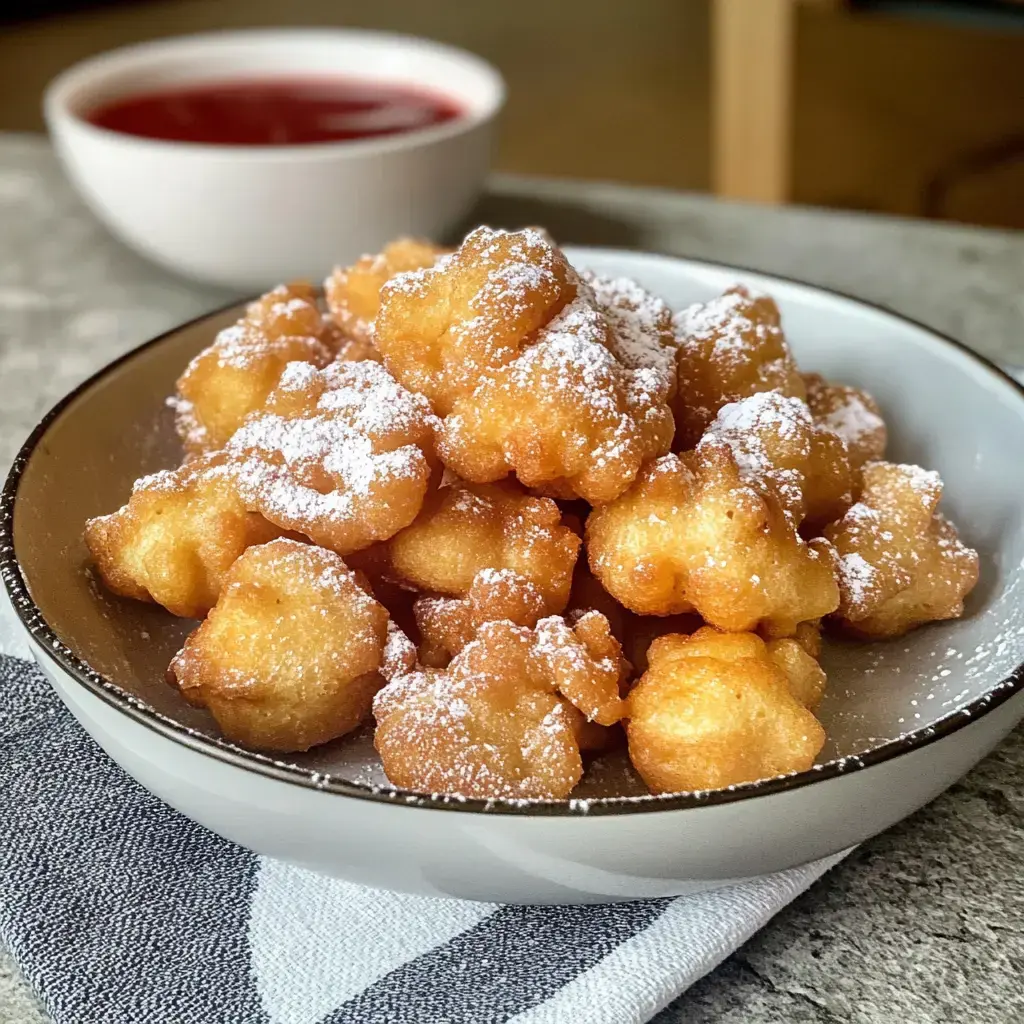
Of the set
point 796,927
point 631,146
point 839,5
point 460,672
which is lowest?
point 631,146

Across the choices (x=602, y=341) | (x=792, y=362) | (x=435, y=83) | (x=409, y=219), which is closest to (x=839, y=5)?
(x=435, y=83)

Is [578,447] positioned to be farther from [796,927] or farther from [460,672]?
[796,927]

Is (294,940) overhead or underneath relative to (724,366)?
underneath

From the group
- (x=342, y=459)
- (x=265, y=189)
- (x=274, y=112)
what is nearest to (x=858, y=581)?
(x=342, y=459)

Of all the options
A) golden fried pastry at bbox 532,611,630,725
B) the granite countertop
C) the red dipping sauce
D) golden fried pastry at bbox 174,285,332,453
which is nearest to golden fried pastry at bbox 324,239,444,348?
golden fried pastry at bbox 174,285,332,453

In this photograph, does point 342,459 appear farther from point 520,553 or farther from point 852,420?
point 852,420

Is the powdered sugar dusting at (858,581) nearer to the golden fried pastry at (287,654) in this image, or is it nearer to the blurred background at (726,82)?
the golden fried pastry at (287,654)

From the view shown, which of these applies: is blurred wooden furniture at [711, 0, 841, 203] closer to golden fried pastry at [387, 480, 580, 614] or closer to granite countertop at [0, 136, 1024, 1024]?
granite countertop at [0, 136, 1024, 1024]
